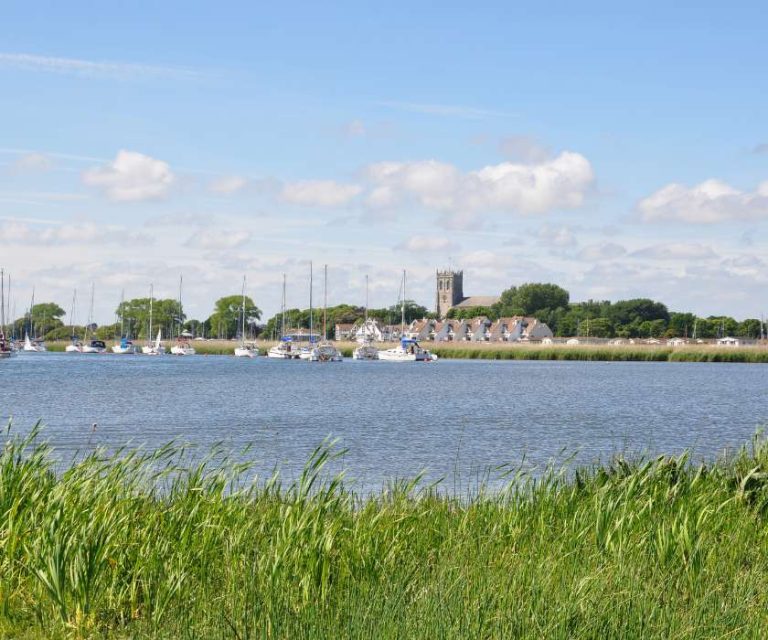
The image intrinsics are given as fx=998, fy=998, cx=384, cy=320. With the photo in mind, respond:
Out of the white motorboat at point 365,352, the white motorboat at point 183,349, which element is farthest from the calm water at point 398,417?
the white motorboat at point 183,349

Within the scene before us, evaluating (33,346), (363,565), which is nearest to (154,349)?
(33,346)

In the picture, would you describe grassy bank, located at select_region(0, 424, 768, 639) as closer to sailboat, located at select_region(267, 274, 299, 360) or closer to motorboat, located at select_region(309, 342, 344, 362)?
motorboat, located at select_region(309, 342, 344, 362)

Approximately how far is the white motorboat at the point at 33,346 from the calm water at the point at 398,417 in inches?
3582

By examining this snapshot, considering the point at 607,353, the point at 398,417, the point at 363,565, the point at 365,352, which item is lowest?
the point at 398,417

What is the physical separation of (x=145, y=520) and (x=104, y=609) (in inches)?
71.8

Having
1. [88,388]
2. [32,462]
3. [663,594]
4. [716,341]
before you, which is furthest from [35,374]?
[716,341]

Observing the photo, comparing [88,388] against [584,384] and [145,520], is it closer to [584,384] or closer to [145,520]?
[584,384]

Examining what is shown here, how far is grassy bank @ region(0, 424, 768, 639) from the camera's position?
739 cm

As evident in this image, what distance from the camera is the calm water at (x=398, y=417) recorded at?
27719 mm

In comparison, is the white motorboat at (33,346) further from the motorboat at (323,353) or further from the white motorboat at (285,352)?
the motorboat at (323,353)

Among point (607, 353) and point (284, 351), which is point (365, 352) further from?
point (607, 353)

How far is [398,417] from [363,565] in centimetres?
3193

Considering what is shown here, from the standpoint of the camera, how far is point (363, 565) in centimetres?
903

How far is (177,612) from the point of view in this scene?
8.10 meters
